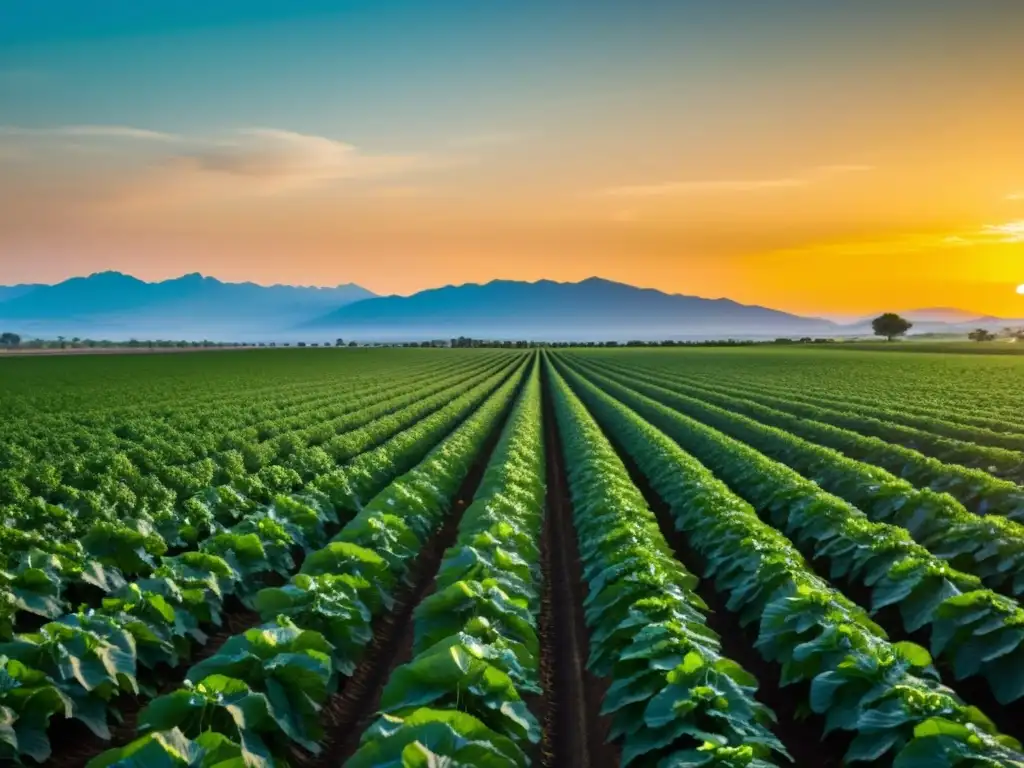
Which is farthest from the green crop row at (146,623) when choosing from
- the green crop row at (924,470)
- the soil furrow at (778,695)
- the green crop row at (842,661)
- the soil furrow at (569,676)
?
the green crop row at (924,470)

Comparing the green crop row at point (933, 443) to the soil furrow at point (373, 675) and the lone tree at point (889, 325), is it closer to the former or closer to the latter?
the soil furrow at point (373, 675)

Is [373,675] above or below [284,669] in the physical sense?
below

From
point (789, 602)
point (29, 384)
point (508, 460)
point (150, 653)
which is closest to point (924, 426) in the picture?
point (508, 460)

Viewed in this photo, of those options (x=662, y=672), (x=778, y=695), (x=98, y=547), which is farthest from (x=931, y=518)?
(x=98, y=547)

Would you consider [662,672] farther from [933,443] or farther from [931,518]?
[933,443]

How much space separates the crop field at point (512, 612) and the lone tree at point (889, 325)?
16467 cm

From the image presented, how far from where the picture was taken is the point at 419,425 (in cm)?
2511

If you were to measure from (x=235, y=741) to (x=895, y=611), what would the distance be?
793 cm

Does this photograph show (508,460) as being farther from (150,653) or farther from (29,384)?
(29,384)

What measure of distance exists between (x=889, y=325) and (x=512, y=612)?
182 meters

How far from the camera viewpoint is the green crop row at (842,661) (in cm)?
475

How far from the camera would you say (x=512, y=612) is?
23.5ft

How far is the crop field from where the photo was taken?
534cm

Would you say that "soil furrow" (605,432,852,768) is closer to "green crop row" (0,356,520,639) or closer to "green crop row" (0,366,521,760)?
"green crop row" (0,366,521,760)
